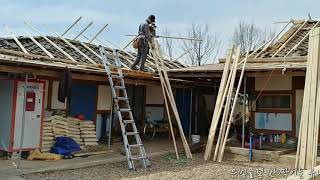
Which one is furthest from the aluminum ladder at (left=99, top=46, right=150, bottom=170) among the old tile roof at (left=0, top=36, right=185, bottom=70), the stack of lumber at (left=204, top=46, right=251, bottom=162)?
the stack of lumber at (left=204, top=46, right=251, bottom=162)

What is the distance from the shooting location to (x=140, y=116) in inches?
579

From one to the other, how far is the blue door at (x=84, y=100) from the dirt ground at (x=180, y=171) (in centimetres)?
310

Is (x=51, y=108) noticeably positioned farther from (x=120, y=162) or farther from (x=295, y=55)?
(x=295, y=55)

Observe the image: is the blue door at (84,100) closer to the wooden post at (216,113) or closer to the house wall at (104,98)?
the house wall at (104,98)

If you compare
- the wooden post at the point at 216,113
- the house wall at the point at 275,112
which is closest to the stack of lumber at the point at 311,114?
the wooden post at the point at 216,113

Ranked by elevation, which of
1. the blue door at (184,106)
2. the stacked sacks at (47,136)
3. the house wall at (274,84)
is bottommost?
the stacked sacks at (47,136)

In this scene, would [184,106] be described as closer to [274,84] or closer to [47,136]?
[274,84]

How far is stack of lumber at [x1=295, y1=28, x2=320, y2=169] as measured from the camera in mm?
7969

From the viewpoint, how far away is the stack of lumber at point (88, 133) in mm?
11391

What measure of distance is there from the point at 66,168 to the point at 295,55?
A: 26.1 ft

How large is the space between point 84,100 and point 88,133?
1.35 meters

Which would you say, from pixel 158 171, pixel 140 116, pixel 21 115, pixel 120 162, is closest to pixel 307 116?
pixel 158 171

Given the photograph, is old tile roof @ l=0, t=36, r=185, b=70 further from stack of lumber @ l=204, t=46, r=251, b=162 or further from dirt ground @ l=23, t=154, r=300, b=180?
dirt ground @ l=23, t=154, r=300, b=180

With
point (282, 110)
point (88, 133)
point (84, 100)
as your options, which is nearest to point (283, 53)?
point (282, 110)
